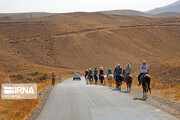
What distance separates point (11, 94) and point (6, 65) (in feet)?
191

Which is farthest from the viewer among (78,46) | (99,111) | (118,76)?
(78,46)

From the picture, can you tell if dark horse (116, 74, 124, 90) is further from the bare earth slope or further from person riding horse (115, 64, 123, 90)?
the bare earth slope

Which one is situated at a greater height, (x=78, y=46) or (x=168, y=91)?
(x=78, y=46)

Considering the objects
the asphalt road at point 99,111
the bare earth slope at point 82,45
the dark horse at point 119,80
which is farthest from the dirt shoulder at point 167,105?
the bare earth slope at point 82,45

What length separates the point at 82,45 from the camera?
97188 mm

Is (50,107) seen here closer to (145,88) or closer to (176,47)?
(145,88)

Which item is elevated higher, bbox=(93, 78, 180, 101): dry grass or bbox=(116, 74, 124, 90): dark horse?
bbox=(116, 74, 124, 90): dark horse

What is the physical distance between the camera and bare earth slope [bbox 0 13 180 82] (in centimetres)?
8462

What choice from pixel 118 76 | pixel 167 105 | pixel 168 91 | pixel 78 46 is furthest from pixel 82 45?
pixel 167 105

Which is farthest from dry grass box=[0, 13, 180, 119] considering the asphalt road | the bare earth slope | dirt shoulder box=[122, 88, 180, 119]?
the asphalt road

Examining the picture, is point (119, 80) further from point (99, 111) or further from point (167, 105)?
point (99, 111)

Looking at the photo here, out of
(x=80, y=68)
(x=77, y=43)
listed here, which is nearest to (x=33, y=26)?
(x=77, y=43)

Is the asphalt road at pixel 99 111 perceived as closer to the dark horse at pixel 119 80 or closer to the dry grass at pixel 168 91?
the dry grass at pixel 168 91

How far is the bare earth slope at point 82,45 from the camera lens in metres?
84.6
